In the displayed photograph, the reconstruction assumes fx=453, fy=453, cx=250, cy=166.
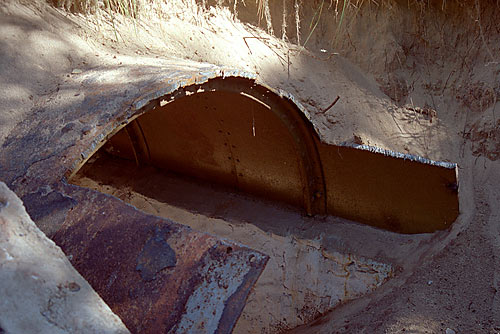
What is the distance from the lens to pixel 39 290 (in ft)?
4.15

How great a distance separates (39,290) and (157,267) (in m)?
0.51

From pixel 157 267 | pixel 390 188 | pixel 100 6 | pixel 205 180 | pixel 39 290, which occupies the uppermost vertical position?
pixel 100 6

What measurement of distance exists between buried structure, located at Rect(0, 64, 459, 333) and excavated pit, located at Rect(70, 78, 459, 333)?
0.01 metres

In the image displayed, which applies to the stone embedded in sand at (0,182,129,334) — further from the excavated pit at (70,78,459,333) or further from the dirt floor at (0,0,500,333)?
the excavated pit at (70,78,459,333)

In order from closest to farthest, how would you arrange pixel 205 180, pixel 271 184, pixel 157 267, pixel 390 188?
pixel 157 267
pixel 390 188
pixel 271 184
pixel 205 180

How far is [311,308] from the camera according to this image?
3.02m

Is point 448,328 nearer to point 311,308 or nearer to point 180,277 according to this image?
point 311,308

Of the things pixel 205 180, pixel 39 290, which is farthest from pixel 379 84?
pixel 39 290

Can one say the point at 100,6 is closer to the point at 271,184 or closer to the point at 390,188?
the point at 271,184

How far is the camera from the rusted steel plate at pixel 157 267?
1.59 m

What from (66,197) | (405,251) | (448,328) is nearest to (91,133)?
(66,197)

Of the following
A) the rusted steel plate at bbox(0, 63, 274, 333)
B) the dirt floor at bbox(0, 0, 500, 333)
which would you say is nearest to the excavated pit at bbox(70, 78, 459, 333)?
the dirt floor at bbox(0, 0, 500, 333)

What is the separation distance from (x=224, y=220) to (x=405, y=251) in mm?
1501

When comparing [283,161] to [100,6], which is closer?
[100,6]
